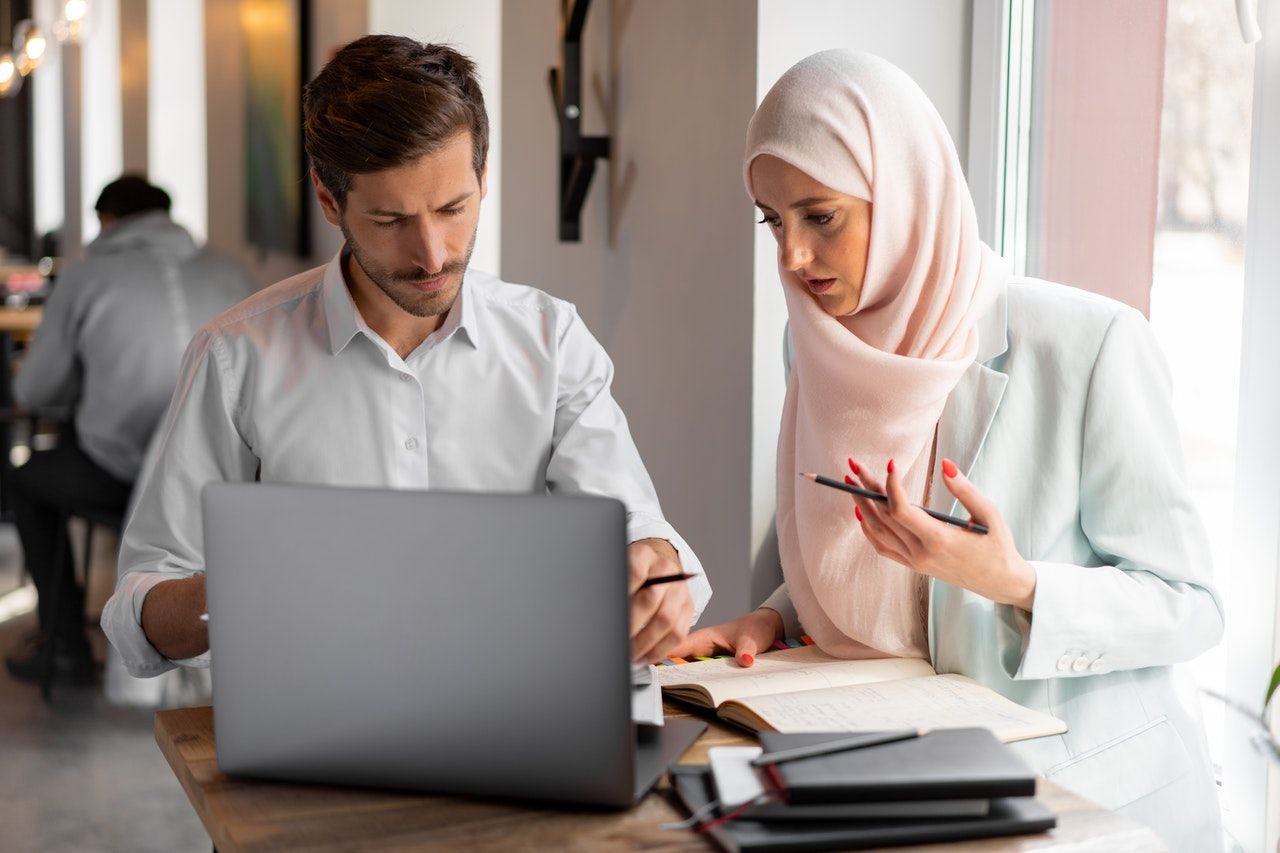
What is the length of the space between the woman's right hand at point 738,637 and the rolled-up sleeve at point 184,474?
0.59m

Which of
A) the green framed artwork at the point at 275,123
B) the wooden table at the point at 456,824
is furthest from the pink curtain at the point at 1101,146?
the green framed artwork at the point at 275,123

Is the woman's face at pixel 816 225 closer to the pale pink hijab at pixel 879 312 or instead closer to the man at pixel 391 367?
the pale pink hijab at pixel 879 312

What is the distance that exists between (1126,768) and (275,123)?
13.5 ft

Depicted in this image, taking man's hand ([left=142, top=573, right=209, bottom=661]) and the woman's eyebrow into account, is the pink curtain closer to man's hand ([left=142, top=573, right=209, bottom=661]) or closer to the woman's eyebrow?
the woman's eyebrow

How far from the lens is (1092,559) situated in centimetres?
159

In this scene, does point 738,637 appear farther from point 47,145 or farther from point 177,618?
point 47,145

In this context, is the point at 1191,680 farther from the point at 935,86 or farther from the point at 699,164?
the point at 699,164

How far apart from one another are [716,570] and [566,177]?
97 centimetres

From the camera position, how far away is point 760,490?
2.13 m

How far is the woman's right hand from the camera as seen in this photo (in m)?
1.70

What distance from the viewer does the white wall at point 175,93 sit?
7.20 metres

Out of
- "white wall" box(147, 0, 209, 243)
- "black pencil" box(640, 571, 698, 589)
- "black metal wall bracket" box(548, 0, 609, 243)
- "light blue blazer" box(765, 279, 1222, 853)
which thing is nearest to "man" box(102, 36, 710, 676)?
"black pencil" box(640, 571, 698, 589)

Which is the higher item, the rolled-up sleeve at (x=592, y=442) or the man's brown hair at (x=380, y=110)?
the man's brown hair at (x=380, y=110)

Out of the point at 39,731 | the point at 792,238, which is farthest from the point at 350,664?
the point at 39,731
